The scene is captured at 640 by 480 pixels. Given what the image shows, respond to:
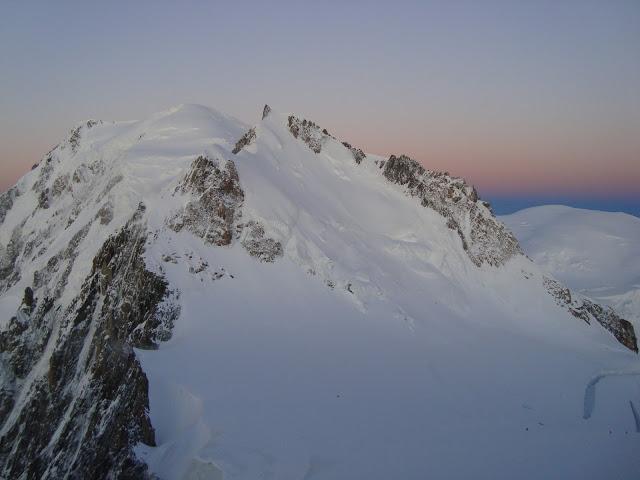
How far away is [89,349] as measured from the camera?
25.0 metres

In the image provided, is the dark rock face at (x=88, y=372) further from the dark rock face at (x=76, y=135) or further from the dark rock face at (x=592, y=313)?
the dark rock face at (x=592, y=313)

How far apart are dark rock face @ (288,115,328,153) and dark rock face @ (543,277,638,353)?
2100cm

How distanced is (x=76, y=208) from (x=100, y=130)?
13827 millimetres

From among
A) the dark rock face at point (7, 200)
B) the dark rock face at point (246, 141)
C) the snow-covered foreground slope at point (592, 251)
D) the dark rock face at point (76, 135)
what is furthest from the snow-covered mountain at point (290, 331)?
the snow-covered foreground slope at point (592, 251)

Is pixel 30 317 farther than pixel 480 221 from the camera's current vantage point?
No

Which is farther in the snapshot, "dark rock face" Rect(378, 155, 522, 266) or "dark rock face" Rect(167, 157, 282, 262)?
"dark rock face" Rect(378, 155, 522, 266)

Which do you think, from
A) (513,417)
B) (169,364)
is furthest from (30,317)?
(513,417)

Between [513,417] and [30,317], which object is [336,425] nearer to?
[513,417]

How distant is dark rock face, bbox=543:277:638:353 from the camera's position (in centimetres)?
3588

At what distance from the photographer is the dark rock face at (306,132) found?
39.4 meters

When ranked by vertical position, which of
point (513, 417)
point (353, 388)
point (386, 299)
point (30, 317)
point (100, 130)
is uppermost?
point (100, 130)

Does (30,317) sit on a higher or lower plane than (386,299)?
lower

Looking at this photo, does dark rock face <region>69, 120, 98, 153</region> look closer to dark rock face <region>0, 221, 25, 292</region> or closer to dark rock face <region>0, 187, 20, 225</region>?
dark rock face <region>0, 187, 20, 225</region>

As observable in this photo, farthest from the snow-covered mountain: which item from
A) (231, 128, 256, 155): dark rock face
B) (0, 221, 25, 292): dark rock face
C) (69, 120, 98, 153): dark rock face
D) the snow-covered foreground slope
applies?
the snow-covered foreground slope
